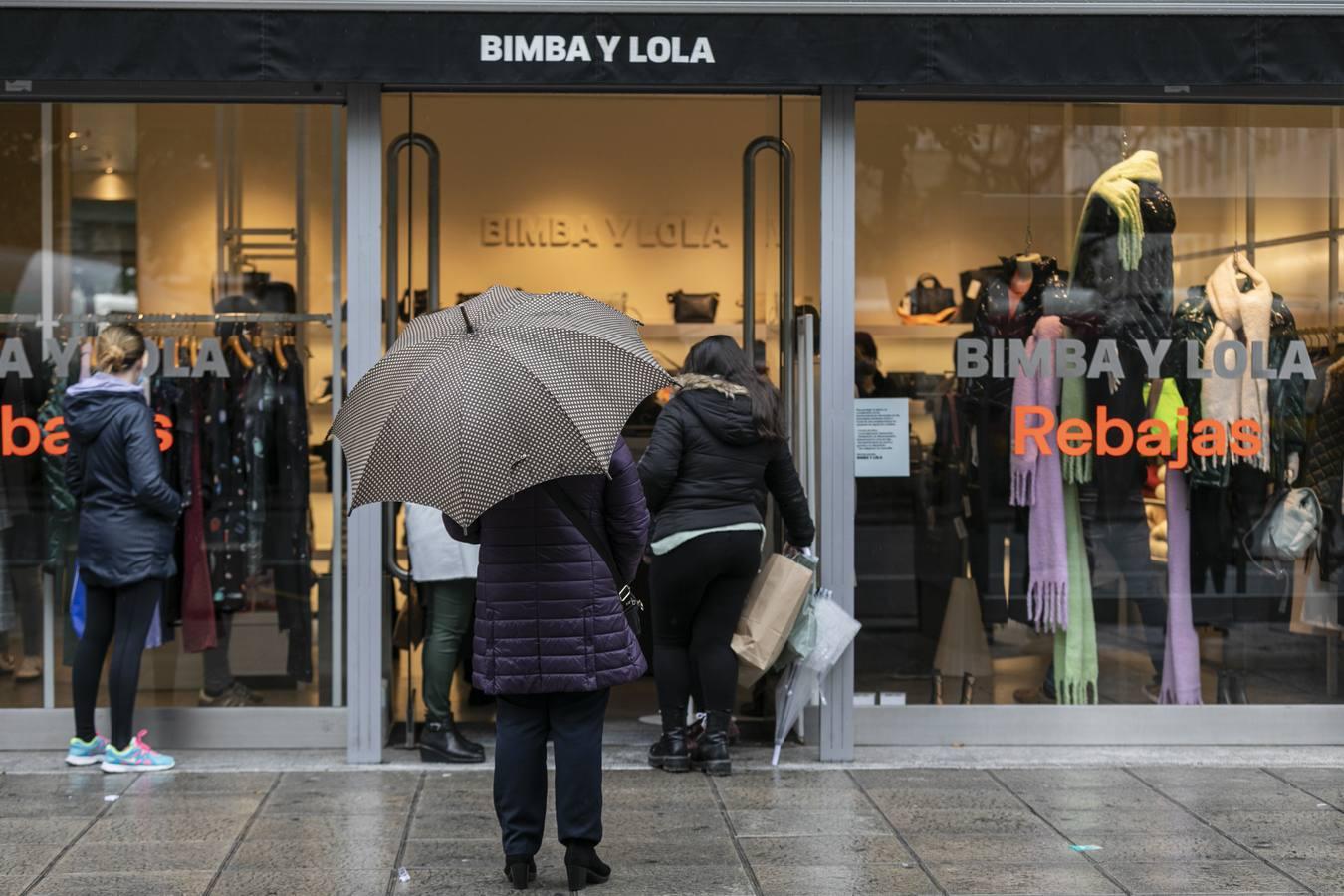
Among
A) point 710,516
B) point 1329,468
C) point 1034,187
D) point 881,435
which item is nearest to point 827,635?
point 710,516

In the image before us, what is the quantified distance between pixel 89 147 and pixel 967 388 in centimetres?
425

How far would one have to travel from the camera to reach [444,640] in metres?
7.25

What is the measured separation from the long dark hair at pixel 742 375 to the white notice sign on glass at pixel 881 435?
0.71m

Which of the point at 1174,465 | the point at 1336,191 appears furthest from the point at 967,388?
the point at 1336,191

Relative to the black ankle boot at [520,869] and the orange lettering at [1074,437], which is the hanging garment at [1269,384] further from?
the black ankle boot at [520,869]

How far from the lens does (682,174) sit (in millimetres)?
9961

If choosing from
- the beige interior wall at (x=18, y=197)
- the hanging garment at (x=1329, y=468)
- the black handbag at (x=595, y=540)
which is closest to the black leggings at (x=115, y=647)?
the beige interior wall at (x=18, y=197)

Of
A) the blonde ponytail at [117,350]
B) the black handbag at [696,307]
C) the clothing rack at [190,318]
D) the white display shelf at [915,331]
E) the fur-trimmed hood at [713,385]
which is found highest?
the black handbag at [696,307]

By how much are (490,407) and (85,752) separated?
346 cm

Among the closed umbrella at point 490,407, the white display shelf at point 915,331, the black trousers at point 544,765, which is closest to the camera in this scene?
the closed umbrella at point 490,407

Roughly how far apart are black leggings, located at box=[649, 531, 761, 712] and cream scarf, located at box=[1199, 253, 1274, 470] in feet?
7.85

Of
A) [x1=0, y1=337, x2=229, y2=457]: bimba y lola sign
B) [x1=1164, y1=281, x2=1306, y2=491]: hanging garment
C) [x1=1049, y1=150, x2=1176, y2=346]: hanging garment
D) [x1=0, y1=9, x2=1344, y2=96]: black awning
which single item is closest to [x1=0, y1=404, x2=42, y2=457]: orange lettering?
[x1=0, y1=337, x2=229, y2=457]: bimba y lola sign

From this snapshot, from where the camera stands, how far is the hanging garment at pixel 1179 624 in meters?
7.75

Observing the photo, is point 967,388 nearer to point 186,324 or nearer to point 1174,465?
point 1174,465
